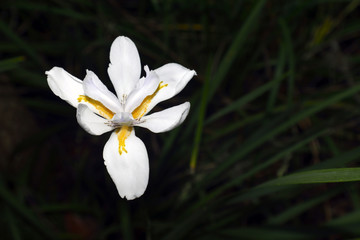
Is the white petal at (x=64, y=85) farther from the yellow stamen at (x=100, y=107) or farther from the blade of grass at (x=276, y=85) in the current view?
the blade of grass at (x=276, y=85)

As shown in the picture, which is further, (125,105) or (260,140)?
(260,140)

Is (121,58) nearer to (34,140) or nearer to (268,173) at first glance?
(34,140)

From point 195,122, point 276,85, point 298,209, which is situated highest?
point 276,85

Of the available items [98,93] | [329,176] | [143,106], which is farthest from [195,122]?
[329,176]

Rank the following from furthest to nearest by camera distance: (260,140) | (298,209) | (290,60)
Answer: (290,60)
(298,209)
(260,140)

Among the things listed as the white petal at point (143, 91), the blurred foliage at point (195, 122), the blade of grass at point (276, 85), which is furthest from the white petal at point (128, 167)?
the blade of grass at point (276, 85)

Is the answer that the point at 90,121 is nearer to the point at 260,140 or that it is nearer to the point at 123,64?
the point at 123,64

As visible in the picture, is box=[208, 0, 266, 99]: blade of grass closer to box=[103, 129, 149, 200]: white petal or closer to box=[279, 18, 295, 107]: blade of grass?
box=[279, 18, 295, 107]: blade of grass
